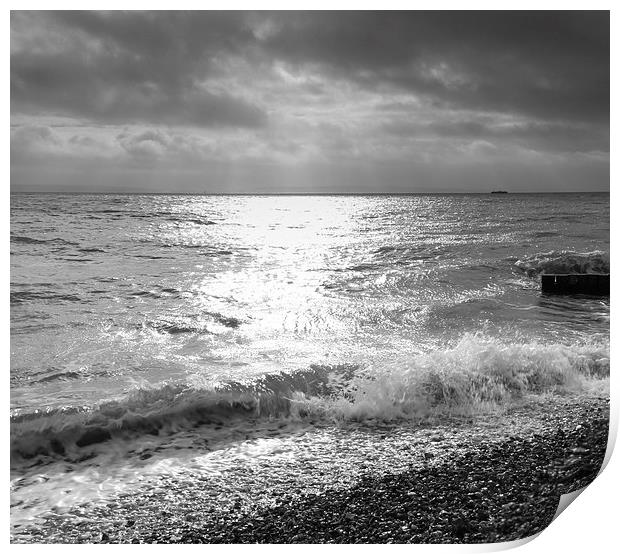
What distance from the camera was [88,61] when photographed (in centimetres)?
295

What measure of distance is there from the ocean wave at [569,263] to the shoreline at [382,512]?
5290 mm

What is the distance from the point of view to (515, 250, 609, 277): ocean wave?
705 centimetres

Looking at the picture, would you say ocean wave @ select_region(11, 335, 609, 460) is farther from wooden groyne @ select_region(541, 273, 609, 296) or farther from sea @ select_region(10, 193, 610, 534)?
wooden groyne @ select_region(541, 273, 609, 296)

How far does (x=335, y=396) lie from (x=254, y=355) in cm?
77

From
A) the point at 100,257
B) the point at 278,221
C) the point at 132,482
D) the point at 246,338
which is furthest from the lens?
the point at 278,221

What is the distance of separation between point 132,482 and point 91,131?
204cm

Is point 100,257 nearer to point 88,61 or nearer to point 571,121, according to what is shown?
point 88,61

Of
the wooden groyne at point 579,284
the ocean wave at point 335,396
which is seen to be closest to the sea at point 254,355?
the ocean wave at point 335,396

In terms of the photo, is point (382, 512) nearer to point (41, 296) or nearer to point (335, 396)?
point (335, 396)

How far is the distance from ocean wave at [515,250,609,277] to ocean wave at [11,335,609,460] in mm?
4001

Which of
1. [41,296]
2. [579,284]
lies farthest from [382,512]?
[579,284]

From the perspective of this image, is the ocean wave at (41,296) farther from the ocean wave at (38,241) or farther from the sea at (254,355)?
the ocean wave at (38,241)

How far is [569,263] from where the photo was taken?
23.8 ft
